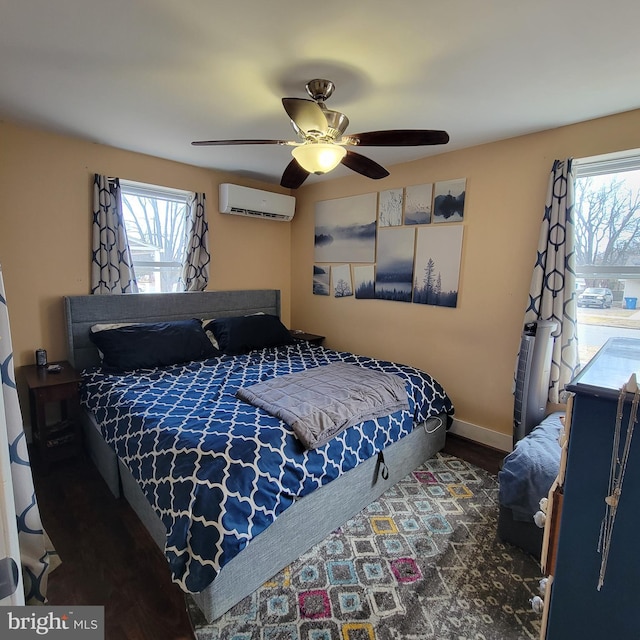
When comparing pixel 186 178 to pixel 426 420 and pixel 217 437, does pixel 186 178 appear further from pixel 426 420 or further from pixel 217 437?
pixel 426 420

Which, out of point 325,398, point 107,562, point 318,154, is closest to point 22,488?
point 107,562

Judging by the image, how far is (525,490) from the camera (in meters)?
1.81

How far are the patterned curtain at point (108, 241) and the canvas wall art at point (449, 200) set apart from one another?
274 cm

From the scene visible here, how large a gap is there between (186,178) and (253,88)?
1735 millimetres

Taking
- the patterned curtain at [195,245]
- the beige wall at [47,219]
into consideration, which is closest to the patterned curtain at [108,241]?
the beige wall at [47,219]

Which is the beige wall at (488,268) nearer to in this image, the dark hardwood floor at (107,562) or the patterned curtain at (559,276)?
the patterned curtain at (559,276)

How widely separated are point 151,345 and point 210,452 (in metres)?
1.58

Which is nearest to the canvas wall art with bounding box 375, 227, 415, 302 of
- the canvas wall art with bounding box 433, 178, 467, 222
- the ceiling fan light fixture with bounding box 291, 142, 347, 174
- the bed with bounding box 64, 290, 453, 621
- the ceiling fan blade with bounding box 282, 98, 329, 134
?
the canvas wall art with bounding box 433, 178, 467, 222

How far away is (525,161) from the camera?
8.68 feet

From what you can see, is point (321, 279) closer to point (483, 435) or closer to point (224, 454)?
point (483, 435)

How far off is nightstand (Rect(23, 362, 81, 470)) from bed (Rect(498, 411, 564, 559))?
9.31 ft

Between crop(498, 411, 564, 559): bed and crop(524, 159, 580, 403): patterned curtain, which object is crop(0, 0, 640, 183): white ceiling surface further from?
crop(498, 411, 564, 559): bed

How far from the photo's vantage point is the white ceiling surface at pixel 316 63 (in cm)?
142

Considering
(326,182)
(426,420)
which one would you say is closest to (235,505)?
(426,420)
